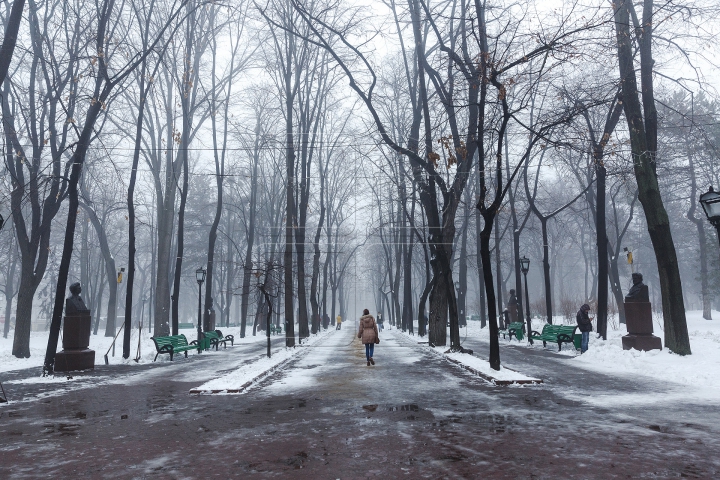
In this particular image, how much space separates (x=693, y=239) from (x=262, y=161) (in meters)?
43.2

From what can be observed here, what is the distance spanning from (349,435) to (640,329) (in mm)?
12992

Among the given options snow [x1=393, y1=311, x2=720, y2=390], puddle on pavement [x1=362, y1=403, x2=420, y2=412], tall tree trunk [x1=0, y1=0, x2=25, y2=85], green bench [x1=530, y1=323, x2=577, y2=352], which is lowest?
snow [x1=393, y1=311, x2=720, y2=390]

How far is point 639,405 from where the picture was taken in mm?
8297

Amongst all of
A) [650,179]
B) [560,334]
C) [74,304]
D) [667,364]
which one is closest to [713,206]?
[667,364]

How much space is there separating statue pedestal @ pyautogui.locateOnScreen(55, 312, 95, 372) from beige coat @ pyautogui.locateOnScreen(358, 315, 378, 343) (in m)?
7.90

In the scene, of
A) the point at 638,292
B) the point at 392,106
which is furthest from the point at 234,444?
the point at 392,106

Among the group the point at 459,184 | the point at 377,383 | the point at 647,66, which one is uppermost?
the point at 647,66

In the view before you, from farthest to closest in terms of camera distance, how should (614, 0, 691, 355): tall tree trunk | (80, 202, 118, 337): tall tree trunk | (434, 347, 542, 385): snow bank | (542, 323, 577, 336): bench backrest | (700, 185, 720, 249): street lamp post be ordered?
1. (80, 202, 118, 337): tall tree trunk
2. (542, 323, 577, 336): bench backrest
3. (614, 0, 691, 355): tall tree trunk
4. (700, 185, 720, 249): street lamp post
5. (434, 347, 542, 385): snow bank

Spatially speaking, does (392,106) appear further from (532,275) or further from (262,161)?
(532,275)

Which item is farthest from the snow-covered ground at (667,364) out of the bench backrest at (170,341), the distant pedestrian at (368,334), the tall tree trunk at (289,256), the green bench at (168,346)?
the bench backrest at (170,341)

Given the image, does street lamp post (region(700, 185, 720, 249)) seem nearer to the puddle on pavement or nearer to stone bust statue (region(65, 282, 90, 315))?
the puddle on pavement

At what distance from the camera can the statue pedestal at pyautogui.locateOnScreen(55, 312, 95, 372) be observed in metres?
15.0

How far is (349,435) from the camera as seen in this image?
259 inches

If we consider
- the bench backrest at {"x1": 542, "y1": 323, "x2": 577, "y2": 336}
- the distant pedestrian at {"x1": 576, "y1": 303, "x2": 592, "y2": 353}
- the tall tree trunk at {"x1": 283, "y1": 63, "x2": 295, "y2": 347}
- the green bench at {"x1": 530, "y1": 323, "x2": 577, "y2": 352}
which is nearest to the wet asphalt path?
the distant pedestrian at {"x1": 576, "y1": 303, "x2": 592, "y2": 353}
